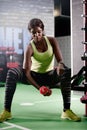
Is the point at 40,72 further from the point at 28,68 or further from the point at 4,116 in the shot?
the point at 4,116

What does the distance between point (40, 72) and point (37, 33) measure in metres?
0.55

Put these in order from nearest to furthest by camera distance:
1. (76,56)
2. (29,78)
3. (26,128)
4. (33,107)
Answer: (26,128), (29,78), (33,107), (76,56)

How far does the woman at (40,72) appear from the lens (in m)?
3.99

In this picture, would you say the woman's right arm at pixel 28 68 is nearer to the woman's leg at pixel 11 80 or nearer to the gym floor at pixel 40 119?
the woman's leg at pixel 11 80

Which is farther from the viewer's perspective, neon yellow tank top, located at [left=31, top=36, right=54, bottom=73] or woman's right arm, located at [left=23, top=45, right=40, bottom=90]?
neon yellow tank top, located at [left=31, top=36, right=54, bottom=73]

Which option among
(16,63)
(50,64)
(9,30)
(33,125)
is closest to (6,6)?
(9,30)

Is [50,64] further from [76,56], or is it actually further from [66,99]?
[76,56]

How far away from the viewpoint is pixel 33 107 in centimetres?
535

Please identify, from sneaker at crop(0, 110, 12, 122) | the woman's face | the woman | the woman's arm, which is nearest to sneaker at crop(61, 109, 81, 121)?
the woman

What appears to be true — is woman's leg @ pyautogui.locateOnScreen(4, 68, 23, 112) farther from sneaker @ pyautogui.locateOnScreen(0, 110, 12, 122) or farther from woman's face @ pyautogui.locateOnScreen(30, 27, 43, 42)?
woman's face @ pyautogui.locateOnScreen(30, 27, 43, 42)

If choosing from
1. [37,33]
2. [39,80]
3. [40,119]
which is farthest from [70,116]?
[37,33]

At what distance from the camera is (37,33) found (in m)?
4.15

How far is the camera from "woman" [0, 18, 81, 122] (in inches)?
157

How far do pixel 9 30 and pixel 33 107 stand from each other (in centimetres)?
604
